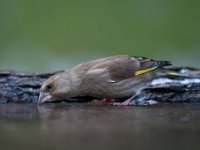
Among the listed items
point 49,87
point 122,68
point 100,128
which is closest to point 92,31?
point 122,68

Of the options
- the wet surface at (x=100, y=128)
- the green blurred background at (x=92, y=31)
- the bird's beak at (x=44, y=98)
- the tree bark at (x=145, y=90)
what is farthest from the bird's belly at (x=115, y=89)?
the green blurred background at (x=92, y=31)

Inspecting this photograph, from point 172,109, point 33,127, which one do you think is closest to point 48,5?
point 172,109

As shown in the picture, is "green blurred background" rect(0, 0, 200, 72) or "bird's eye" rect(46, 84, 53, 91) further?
"green blurred background" rect(0, 0, 200, 72)

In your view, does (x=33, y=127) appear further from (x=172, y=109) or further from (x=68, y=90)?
(x=68, y=90)

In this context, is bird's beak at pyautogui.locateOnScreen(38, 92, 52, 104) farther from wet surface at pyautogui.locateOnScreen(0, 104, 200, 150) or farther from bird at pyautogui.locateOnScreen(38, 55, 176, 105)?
wet surface at pyautogui.locateOnScreen(0, 104, 200, 150)

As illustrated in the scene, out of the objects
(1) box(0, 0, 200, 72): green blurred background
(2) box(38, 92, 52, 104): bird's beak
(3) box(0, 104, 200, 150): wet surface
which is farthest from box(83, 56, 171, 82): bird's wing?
(1) box(0, 0, 200, 72): green blurred background

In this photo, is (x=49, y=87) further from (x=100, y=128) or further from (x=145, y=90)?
(x=100, y=128)
